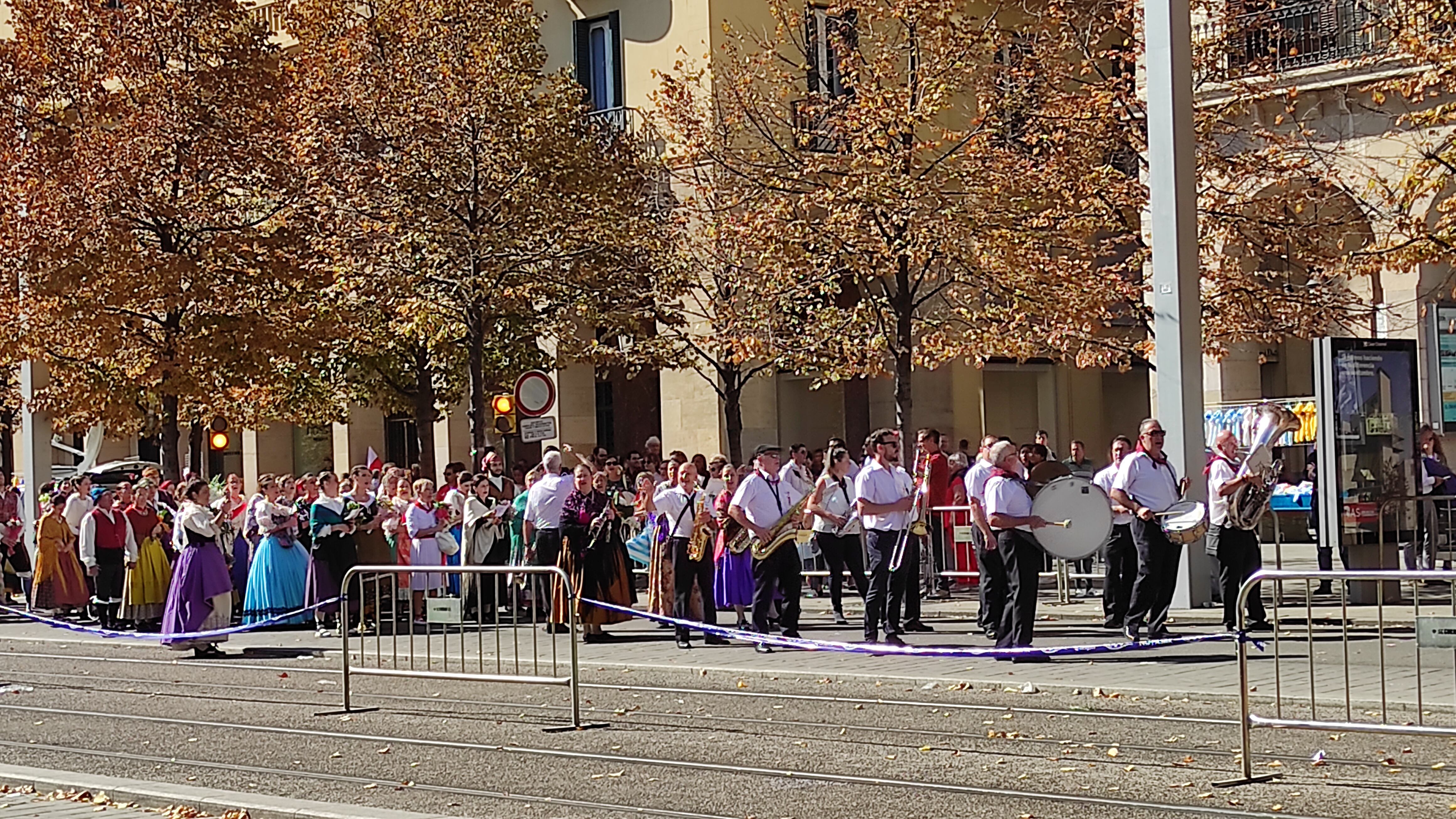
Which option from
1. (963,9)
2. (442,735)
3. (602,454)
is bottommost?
(442,735)

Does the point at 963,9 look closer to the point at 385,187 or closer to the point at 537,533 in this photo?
the point at 385,187

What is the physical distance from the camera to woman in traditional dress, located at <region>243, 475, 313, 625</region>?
20.7m

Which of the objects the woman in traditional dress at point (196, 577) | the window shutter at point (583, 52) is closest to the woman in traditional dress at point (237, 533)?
the woman in traditional dress at point (196, 577)

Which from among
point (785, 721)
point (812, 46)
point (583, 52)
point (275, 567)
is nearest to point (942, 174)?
point (812, 46)

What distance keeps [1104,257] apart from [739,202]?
9.98 m

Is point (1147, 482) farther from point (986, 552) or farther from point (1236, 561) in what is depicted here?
point (986, 552)

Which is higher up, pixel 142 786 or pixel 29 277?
pixel 29 277

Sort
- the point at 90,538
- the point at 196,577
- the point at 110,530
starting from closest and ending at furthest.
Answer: the point at 196,577 < the point at 90,538 < the point at 110,530

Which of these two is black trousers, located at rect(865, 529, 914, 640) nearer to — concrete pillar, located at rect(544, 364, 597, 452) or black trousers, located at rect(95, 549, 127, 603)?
black trousers, located at rect(95, 549, 127, 603)

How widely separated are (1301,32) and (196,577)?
17.3 m

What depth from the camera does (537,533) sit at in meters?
19.5

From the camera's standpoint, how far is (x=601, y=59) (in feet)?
130

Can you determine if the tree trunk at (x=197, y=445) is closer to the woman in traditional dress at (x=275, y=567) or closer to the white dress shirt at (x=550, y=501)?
the woman in traditional dress at (x=275, y=567)

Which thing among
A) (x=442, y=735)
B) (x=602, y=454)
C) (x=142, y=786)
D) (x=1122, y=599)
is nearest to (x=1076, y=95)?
(x=602, y=454)
